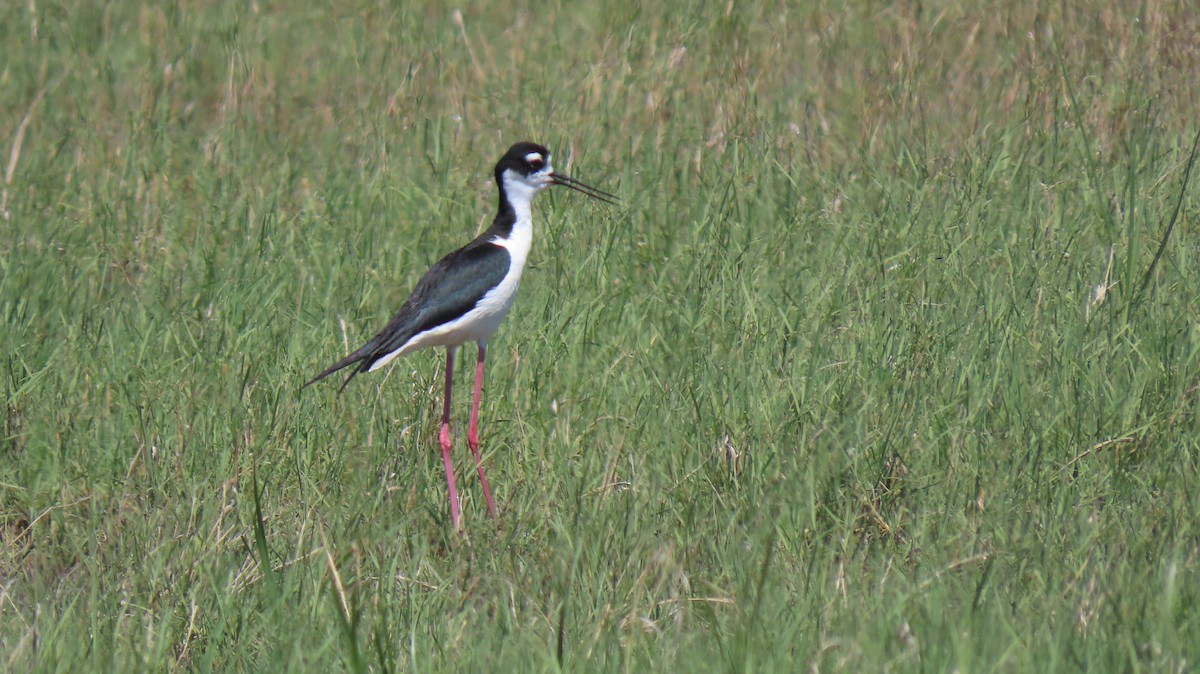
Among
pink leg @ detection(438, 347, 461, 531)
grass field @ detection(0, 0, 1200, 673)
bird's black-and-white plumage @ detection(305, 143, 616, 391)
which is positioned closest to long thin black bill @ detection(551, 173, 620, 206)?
bird's black-and-white plumage @ detection(305, 143, 616, 391)

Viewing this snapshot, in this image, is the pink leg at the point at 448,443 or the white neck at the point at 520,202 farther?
the white neck at the point at 520,202

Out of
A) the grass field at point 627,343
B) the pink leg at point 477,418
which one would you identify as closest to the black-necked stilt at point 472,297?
the pink leg at point 477,418

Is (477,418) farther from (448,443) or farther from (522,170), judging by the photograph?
(522,170)

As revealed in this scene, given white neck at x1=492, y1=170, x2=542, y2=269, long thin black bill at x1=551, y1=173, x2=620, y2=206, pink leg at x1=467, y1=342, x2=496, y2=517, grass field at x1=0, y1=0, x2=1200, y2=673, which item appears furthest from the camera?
long thin black bill at x1=551, y1=173, x2=620, y2=206

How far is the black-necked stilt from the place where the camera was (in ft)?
14.0

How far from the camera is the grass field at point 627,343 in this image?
3.11 meters

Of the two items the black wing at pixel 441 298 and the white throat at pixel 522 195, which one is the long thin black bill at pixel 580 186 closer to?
the white throat at pixel 522 195

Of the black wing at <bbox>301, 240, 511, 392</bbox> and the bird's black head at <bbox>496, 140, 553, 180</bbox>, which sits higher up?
the bird's black head at <bbox>496, 140, 553, 180</bbox>

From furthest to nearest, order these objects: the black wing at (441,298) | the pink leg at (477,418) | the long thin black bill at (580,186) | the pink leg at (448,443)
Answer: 1. the long thin black bill at (580,186)
2. the black wing at (441,298)
3. the pink leg at (477,418)
4. the pink leg at (448,443)

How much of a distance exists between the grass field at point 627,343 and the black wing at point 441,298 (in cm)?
18

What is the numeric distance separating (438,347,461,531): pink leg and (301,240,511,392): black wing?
19cm

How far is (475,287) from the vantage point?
439 cm

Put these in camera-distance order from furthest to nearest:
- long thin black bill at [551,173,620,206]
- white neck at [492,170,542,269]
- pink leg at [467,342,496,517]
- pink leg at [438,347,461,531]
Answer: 1. long thin black bill at [551,173,620,206]
2. white neck at [492,170,542,269]
3. pink leg at [467,342,496,517]
4. pink leg at [438,347,461,531]

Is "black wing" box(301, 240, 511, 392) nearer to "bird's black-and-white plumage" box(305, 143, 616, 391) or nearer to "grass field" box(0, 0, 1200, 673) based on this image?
"bird's black-and-white plumage" box(305, 143, 616, 391)
